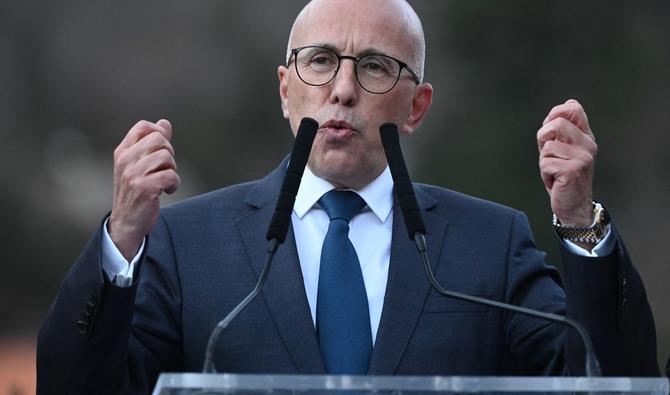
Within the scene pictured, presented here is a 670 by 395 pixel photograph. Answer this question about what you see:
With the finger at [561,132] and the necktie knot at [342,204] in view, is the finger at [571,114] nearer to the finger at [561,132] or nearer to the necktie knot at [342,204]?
the finger at [561,132]

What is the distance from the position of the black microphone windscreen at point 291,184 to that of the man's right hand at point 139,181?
241mm

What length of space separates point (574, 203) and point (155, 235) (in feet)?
3.29

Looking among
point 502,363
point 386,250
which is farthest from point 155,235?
point 502,363

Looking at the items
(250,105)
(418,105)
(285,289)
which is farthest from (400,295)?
(250,105)

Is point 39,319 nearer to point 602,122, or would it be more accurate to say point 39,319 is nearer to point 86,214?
point 86,214

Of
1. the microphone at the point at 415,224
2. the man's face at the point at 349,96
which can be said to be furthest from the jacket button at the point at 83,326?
the man's face at the point at 349,96

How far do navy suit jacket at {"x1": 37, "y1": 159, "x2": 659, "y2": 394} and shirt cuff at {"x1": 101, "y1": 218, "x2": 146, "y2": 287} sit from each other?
0.02 metres

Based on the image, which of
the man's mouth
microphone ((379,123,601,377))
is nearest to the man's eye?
the man's mouth

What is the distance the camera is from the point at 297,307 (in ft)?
11.0

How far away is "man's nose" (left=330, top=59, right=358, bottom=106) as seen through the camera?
3496mm

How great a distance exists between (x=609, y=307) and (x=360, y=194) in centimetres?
77

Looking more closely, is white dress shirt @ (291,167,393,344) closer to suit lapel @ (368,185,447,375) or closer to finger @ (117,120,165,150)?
suit lapel @ (368,185,447,375)

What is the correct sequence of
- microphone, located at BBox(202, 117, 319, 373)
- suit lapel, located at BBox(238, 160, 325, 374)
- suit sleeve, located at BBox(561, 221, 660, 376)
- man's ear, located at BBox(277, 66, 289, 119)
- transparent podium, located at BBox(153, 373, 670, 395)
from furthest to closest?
man's ear, located at BBox(277, 66, 289, 119)
suit lapel, located at BBox(238, 160, 325, 374)
suit sleeve, located at BBox(561, 221, 660, 376)
microphone, located at BBox(202, 117, 319, 373)
transparent podium, located at BBox(153, 373, 670, 395)

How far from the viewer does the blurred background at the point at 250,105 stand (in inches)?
237
